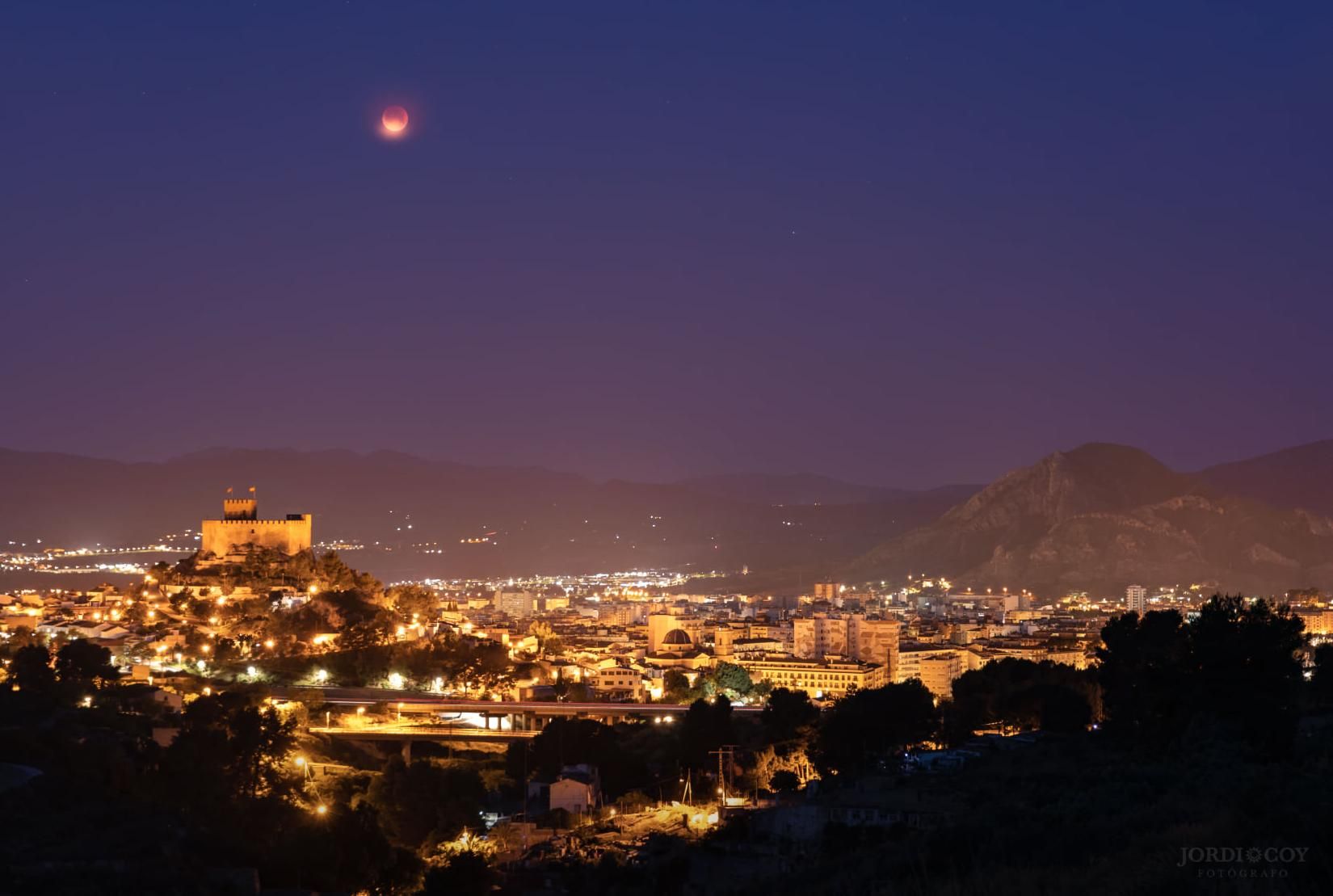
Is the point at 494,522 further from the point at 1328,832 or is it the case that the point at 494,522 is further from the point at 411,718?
the point at 1328,832

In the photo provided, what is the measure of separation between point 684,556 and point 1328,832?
15261cm

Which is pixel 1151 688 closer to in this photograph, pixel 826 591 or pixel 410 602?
pixel 410 602

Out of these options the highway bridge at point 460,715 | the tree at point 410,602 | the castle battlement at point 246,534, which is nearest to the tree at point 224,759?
the highway bridge at point 460,715

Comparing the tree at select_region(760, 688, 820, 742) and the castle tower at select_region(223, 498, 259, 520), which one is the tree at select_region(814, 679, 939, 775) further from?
the castle tower at select_region(223, 498, 259, 520)

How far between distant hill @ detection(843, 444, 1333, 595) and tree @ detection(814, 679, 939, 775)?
76.2 m

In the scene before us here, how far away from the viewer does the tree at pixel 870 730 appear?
2300 cm

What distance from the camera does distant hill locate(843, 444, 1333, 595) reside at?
101m

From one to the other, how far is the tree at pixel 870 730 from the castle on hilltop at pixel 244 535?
23051 millimetres

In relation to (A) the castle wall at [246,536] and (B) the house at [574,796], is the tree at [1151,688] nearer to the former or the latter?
(B) the house at [574,796]

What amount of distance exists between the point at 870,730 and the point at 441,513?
498 feet

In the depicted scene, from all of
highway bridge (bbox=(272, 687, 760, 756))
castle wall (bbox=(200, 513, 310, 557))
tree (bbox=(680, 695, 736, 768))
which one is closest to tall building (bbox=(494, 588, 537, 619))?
castle wall (bbox=(200, 513, 310, 557))

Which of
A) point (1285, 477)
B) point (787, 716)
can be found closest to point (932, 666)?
point (787, 716)

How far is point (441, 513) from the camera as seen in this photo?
17200 centimetres

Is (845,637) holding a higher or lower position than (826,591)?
lower
